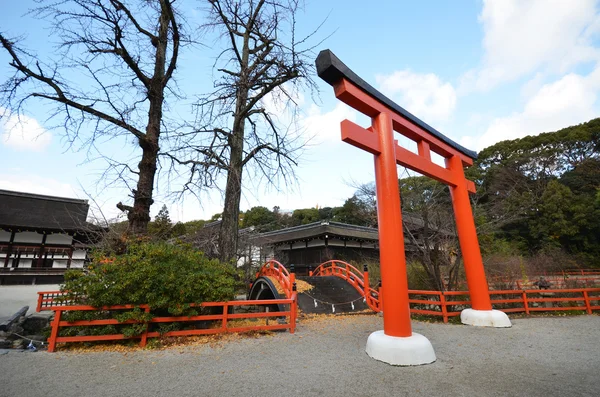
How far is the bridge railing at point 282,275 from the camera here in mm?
7486

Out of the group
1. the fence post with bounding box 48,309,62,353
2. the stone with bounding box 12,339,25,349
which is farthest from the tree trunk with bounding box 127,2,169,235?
the stone with bounding box 12,339,25,349

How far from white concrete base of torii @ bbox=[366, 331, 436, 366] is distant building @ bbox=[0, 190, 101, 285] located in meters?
15.7

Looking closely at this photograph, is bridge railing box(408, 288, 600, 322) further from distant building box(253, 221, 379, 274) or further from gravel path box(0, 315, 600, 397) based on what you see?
distant building box(253, 221, 379, 274)

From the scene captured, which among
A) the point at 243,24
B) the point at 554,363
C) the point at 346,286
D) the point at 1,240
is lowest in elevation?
the point at 554,363

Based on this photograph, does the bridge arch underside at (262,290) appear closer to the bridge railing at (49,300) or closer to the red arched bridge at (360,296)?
the red arched bridge at (360,296)

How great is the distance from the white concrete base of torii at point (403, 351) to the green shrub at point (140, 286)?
3.27 meters

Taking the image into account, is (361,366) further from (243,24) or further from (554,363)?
(243,24)

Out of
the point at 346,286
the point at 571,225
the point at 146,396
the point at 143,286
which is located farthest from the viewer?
the point at 571,225

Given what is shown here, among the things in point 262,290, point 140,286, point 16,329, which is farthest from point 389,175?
point 16,329

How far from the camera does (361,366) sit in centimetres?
367

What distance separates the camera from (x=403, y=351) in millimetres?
3678

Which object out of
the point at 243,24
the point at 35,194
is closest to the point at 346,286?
the point at 243,24

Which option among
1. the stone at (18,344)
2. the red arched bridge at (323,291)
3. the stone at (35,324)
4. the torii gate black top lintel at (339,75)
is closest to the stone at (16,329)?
the stone at (35,324)

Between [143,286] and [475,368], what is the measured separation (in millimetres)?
5270
